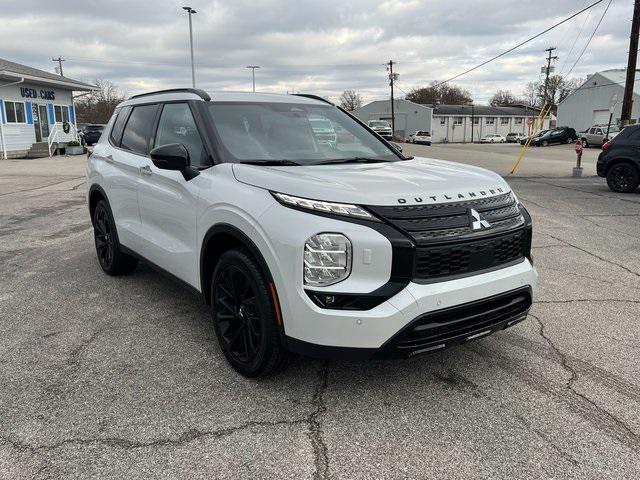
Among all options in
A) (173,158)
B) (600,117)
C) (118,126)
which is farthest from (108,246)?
(600,117)

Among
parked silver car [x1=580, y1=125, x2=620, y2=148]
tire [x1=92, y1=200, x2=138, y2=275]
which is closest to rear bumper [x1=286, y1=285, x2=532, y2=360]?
tire [x1=92, y1=200, x2=138, y2=275]

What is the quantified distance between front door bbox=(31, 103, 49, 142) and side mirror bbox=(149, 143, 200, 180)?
27.6m

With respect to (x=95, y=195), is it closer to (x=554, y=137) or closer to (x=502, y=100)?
(x=554, y=137)

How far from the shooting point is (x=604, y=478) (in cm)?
240

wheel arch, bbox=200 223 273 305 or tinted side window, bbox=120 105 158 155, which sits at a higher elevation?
tinted side window, bbox=120 105 158 155

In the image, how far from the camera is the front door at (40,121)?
88.9 feet

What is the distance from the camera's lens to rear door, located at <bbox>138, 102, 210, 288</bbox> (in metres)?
3.67

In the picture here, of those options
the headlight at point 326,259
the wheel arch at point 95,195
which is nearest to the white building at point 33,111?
the wheel arch at point 95,195

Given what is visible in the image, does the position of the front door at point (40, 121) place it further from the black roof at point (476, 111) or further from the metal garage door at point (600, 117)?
the black roof at point (476, 111)

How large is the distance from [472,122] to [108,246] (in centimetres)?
8473

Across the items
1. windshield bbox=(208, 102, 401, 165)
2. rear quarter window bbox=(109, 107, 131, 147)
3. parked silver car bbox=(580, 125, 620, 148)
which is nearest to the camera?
windshield bbox=(208, 102, 401, 165)

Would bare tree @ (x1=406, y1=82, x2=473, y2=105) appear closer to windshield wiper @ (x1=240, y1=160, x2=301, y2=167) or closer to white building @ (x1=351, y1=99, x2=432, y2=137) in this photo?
white building @ (x1=351, y1=99, x2=432, y2=137)

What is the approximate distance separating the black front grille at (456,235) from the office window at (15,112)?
2698 cm

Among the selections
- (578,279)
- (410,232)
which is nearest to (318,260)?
(410,232)
